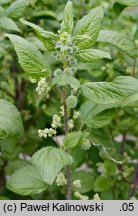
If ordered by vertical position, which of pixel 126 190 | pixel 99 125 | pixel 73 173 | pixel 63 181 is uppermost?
pixel 99 125

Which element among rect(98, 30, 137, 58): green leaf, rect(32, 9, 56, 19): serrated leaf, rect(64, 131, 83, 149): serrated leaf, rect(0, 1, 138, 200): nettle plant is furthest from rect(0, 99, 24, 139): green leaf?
rect(32, 9, 56, 19): serrated leaf

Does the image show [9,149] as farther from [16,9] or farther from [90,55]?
[90,55]

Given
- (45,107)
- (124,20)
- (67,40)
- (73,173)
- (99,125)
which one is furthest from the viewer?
(124,20)

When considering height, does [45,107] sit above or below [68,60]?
below

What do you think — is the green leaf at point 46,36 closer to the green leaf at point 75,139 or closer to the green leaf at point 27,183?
the green leaf at point 75,139

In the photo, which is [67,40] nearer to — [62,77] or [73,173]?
[62,77]

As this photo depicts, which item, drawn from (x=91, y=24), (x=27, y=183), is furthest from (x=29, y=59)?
(x=27, y=183)

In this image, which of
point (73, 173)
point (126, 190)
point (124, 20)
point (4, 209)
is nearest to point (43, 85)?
point (4, 209)
